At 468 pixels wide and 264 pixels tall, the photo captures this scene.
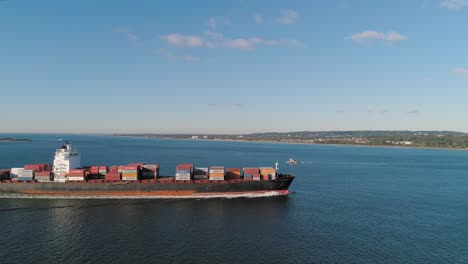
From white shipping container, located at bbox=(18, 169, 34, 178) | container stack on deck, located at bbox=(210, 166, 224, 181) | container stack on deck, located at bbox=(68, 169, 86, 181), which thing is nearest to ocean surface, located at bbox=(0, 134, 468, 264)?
container stack on deck, located at bbox=(210, 166, 224, 181)

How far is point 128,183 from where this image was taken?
57.1 meters

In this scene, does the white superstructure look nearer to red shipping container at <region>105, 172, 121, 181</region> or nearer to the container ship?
the container ship

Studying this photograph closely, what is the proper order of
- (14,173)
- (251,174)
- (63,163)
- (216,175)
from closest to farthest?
(216,175), (14,173), (251,174), (63,163)

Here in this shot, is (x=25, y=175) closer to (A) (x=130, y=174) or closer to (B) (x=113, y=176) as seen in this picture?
(B) (x=113, y=176)

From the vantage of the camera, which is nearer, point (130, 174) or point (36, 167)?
point (130, 174)

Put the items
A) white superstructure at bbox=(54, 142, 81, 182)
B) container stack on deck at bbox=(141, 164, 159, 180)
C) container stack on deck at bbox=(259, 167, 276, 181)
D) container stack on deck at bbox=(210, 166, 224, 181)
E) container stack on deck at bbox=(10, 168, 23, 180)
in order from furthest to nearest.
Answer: container stack on deck at bbox=(141, 164, 159, 180)
container stack on deck at bbox=(259, 167, 276, 181)
container stack on deck at bbox=(10, 168, 23, 180)
white superstructure at bbox=(54, 142, 81, 182)
container stack on deck at bbox=(210, 166, 224, 181)

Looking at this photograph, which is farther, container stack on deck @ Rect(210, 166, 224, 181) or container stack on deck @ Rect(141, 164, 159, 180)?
container stack on deck @ Rect(141, 164, 159, 180)

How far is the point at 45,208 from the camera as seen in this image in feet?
164

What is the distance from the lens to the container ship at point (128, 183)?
5697cm

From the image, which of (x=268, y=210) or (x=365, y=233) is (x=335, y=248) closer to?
(x=365, y=233)

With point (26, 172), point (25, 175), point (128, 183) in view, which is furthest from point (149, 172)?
point (25, 175)

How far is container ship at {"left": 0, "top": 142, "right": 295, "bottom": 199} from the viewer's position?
57.0 metres

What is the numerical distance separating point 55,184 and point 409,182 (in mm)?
76724

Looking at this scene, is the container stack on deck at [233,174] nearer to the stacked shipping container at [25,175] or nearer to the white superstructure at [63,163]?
the white superstructure at [63,163]
